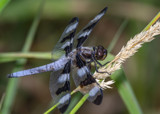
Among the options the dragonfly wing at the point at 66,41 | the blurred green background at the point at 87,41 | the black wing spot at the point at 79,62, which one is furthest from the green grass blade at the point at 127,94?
the blurred green background at the point at 87,41

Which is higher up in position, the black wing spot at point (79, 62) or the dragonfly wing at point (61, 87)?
the black wing spot at point (79, 62)

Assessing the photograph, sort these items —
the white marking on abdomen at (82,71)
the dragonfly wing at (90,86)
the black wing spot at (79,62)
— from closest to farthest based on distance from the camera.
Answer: the dragonfly wing at (90,86), the white marking on abdomen at (82,71), the black wing spot at (79,62)

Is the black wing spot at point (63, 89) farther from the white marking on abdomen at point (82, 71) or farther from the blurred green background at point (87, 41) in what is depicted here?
the blurred green background at point (87, 41)

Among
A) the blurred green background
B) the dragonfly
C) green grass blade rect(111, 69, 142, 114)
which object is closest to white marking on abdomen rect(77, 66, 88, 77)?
the dragonfly

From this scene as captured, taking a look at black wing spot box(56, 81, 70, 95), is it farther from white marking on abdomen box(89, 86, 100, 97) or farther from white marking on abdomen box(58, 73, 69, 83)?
white marking on abdomen box(89, 86, 100, 97)

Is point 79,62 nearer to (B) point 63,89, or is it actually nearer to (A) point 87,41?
(B) point 63,89

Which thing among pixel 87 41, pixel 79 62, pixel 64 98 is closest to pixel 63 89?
pixel 64 98

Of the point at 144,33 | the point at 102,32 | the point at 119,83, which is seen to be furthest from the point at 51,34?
the point at 144,33

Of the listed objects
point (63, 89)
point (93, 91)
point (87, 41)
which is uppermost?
point (87, 41)
